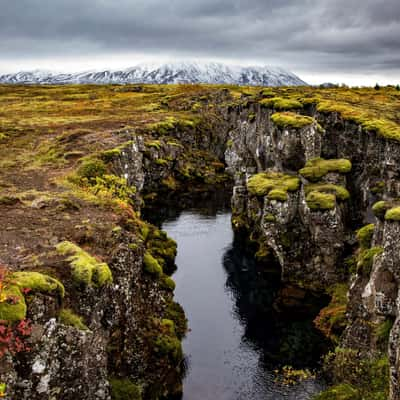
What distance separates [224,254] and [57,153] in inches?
1170

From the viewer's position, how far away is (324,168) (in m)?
63.4

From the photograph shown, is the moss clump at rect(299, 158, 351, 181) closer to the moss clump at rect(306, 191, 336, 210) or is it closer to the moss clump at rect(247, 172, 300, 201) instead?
the moss clump at rect(247, 172, 300, 201)

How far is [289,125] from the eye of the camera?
71062mm

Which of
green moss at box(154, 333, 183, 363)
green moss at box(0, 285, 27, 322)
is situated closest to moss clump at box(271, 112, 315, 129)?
green moss at box(154, 333, 183, 363)

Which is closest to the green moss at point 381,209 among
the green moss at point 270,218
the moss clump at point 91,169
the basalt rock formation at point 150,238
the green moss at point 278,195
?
the basalt rock formation at point 150,238

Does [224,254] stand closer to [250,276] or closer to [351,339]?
[250,276]

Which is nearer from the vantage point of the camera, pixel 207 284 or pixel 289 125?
pixel 207 284

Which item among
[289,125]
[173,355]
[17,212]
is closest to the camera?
[173,355]

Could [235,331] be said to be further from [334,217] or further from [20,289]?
[20,289]

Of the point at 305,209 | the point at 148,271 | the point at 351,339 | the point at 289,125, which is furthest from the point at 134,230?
the point at 289,125

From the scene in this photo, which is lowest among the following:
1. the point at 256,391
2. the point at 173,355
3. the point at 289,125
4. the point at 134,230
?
the point at 256,391

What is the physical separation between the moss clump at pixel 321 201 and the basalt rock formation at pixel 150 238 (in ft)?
0.57

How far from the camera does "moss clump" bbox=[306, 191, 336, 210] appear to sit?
2201 inches

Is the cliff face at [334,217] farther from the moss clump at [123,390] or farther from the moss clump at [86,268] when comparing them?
the moss clump at [86,268]
